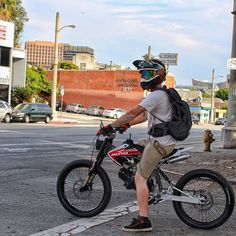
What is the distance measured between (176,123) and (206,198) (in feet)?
3.32

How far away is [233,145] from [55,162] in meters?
6.77

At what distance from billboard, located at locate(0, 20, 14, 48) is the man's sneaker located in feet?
123

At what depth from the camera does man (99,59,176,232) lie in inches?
229

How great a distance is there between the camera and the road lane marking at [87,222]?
223 inches

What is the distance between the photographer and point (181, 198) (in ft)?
20.0

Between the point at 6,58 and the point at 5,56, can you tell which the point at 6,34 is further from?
the point at 6,58

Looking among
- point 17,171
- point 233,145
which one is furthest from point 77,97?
point 17,171

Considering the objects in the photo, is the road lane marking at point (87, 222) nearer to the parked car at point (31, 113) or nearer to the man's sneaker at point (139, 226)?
the man's sneaker at point (139, 226)

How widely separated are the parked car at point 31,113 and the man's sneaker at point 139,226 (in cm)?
3055

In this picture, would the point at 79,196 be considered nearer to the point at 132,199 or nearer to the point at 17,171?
Result: the point at 132,199

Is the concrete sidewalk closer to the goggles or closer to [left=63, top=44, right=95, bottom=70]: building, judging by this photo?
the goggles

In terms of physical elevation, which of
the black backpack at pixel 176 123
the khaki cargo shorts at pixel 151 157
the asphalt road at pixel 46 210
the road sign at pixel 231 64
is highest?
the road sign at pixel 231 64

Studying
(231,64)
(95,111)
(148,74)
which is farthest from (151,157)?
(95,111)

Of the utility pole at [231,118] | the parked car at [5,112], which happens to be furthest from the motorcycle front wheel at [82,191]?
the parked car at [5,112]
